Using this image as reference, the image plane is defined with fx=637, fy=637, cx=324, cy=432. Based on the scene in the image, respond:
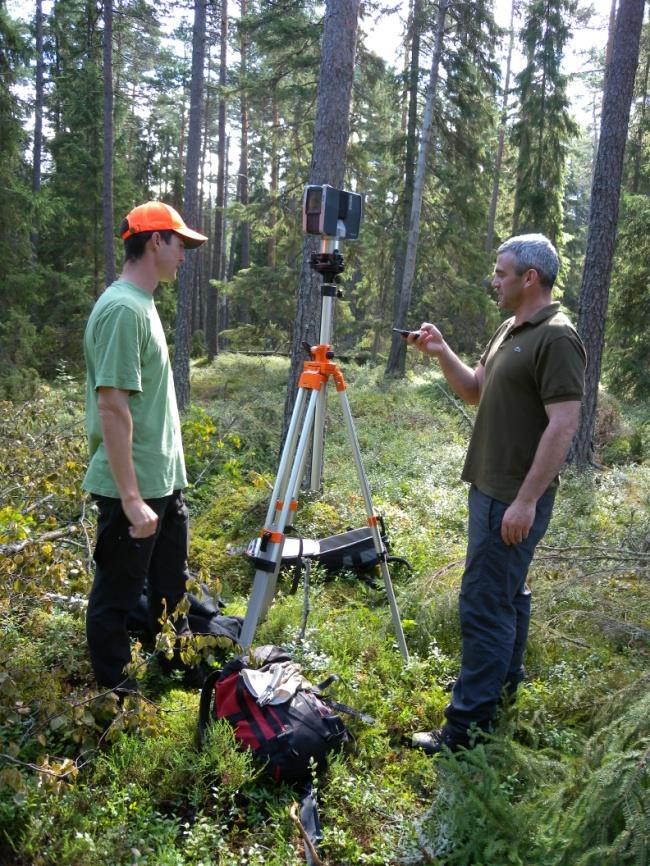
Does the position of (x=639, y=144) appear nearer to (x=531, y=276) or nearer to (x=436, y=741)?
(x=531, y=276)

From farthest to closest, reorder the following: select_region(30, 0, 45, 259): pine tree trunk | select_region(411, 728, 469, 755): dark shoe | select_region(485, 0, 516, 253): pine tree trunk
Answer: select_region(485, 0, 516, 253): pine tree trunk, select_region(30, 0, 45, 259): pine tree trunk, select_region(411, 728, 469, 755): dark shoe

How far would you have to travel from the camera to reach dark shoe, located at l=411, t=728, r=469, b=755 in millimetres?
2805

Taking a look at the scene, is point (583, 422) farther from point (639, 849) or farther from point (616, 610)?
point (639, 849)

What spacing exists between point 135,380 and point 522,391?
1.58 metres

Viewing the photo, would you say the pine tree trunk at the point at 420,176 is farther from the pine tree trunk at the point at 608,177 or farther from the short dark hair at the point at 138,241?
the short dark hair at the point at 138,241

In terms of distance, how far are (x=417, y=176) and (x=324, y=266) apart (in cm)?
1280

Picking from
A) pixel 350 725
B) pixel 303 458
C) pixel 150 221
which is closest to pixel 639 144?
pixel 303 458

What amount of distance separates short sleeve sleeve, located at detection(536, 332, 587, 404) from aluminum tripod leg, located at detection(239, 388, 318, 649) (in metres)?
1.21

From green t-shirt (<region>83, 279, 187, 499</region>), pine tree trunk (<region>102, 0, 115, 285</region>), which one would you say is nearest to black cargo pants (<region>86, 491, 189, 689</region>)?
green t-shirt (<region>83, 279, 187, 499</region>)

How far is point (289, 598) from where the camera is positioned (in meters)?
4.16

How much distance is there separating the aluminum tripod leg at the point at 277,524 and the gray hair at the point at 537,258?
119 centimetres

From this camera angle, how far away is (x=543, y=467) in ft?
8.28

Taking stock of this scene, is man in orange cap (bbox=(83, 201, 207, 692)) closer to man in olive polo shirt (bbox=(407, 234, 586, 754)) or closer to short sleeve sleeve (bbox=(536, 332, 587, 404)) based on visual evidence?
man in olive polo shirt (bbox=(407, 234, 586, 754))

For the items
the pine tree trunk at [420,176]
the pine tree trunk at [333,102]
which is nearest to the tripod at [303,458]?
the pine tree trunk at [333,102]
